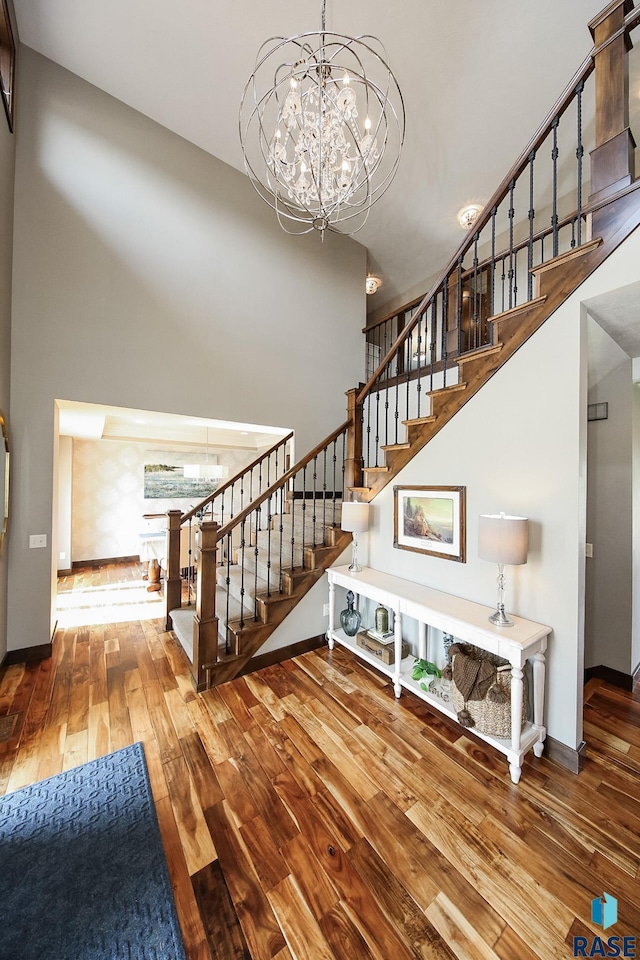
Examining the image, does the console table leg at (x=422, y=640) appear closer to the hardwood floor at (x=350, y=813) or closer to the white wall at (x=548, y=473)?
the hardwood floor at (x=350, y=813)

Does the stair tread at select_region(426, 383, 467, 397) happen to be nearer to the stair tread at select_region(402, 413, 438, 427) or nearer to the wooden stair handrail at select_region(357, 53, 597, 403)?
the stair tread at select_region(402, 413, 438, 427)

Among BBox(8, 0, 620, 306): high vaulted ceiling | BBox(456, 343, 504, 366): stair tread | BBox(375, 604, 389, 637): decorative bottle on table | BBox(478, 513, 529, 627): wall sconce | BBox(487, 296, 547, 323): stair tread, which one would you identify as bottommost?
BBox(375, 604, 389, 637): decorative bottle on table

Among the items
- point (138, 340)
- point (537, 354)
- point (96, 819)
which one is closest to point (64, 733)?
point (96, 819)

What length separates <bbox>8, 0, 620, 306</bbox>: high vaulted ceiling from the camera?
263 centimetres

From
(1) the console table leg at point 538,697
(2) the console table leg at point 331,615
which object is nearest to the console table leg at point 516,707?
(1) the console table leg at point 538,697

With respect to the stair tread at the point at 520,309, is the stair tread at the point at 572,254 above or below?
above

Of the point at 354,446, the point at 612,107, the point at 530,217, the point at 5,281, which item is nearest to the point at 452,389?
the point at 530,217

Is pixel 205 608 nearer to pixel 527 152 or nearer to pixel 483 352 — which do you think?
pixel 483 352

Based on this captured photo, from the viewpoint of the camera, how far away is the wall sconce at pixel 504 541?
1.89m

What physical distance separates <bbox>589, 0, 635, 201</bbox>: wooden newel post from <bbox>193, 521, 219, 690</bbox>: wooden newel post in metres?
3.16

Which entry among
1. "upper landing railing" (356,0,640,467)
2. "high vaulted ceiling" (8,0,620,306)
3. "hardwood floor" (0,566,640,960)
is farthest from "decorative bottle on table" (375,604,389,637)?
"high vaulted ceiling" (8,0,620,306)

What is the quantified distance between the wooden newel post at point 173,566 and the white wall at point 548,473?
293 cm

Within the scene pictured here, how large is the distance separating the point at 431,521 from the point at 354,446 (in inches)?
46.7

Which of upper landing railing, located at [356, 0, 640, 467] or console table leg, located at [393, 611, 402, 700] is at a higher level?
upper landing railing, located at [356, 0, 640, 467]
